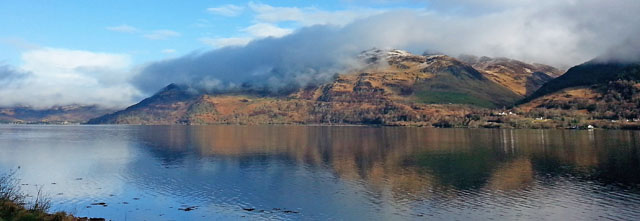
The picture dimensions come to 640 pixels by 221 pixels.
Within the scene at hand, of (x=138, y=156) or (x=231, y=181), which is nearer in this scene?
(x=231, y=181)

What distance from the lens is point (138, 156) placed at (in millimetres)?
123250

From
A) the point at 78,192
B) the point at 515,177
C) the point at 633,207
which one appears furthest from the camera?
the point at 515,177

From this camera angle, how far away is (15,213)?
136 ft

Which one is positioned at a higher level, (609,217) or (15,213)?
(15,213)

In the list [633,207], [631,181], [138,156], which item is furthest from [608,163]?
[138,156]

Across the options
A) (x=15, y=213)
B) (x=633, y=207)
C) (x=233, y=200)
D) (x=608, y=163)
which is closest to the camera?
(x=15, y=213)

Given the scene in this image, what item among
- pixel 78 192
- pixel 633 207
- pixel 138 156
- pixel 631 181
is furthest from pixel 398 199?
pixel 138 156

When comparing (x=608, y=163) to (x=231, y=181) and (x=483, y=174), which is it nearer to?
(x=483, y=174)

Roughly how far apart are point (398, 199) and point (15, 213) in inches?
1690

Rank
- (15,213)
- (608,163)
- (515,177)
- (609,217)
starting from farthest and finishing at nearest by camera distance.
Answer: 1. (608,163)
2. (515,177)
3. (609,217)
4. (15,213)

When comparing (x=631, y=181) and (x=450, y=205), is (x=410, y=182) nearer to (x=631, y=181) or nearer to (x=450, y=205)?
(x=450, y=205)

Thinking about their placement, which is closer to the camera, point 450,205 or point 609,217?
point 609,217

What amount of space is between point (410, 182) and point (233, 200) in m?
30.6

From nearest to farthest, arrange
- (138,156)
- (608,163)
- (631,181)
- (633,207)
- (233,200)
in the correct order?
(633,207) → (233,200) → (631,181) → (608,163) → (138,156)
